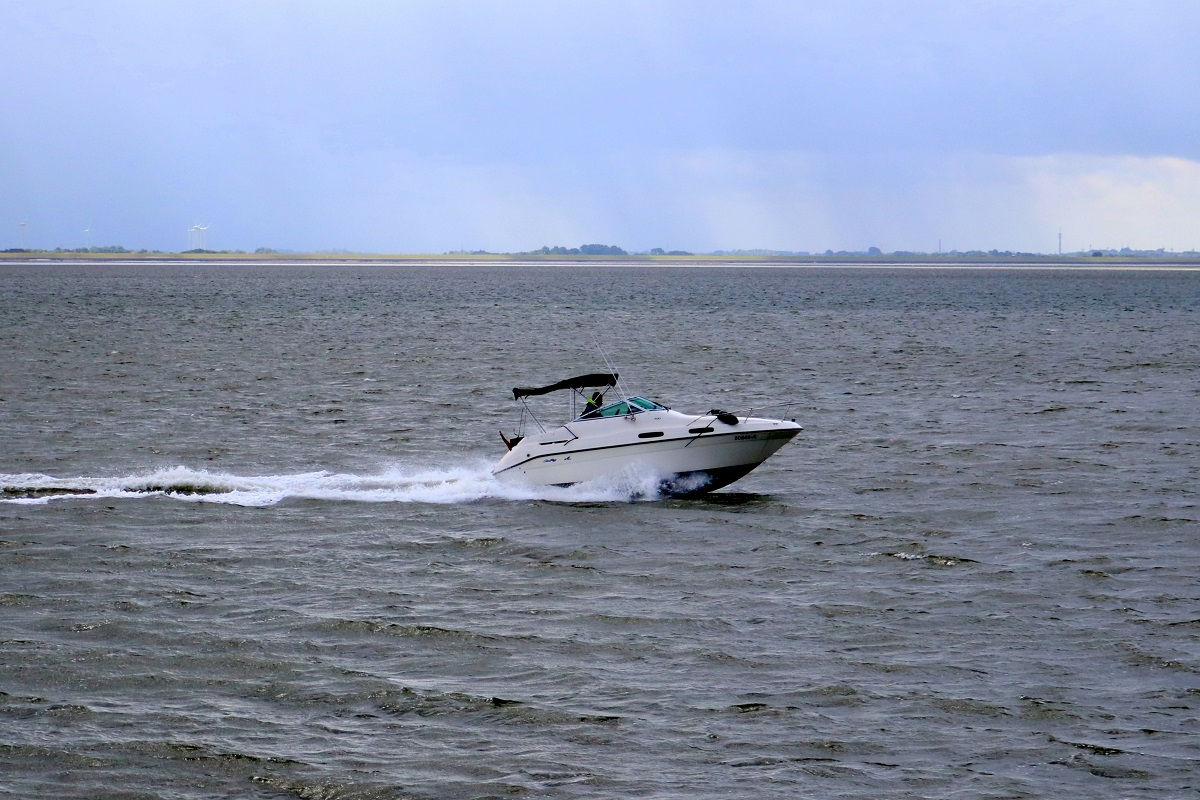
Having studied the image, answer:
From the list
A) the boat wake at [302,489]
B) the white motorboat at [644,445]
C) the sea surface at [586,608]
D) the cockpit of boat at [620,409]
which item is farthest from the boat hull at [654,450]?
the sea surface at [586,608]

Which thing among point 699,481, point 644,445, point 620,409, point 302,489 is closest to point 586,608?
point 644,445

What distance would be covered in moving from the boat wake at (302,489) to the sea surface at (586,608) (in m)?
0.08

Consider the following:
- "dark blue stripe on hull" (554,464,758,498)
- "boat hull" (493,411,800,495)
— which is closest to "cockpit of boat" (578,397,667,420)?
"boat hull" (493,411,800,495)

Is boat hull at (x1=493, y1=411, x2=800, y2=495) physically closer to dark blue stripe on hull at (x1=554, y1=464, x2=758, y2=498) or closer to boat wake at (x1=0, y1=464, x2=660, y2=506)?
dark blue stripe on hull at (x1=554, y1=464, x2=758, y2=498)

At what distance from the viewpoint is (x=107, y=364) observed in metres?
59.0

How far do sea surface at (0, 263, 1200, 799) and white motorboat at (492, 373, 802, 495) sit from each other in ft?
1.79

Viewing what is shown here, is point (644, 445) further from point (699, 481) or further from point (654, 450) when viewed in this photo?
point (699, 481)

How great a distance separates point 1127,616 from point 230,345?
200ft

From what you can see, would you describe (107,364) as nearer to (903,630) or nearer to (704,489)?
(704,489)

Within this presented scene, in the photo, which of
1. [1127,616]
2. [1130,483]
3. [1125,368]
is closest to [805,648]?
[1127,616]

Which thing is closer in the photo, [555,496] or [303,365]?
[555,496]

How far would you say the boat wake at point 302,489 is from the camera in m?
27.7

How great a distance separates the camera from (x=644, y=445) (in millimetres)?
27344

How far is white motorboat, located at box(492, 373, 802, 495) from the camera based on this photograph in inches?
1077
